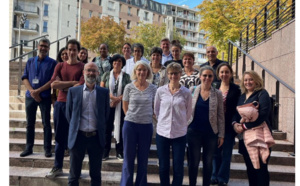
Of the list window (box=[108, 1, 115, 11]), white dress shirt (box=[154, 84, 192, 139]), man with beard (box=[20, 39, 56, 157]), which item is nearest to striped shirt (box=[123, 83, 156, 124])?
white dress shirt (box=[154, 84, 192, 139])

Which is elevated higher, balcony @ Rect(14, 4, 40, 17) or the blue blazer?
balcony @ Rect(14, 4, 40, 17)

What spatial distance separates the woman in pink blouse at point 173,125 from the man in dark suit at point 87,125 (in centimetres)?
75

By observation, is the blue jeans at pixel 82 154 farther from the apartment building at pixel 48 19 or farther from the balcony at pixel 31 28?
the balcony at pixel 31 28

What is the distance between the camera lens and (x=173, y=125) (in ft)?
Answer: 13.1

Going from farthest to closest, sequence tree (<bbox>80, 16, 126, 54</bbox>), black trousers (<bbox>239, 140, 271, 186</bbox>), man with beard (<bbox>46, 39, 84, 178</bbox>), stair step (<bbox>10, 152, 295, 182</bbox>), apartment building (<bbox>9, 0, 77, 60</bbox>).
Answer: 1. apartment building (<bbox>9, 0, 77, 60</bbox>)
2. tree (<bbox>80, 16, 126, 54</bbox>)
3. stair step (<bbox>10, 152, 295, 182</bbox>)
4. man with beard (<bbox>46, 39, 84, 178</bbox>)
5. black trousers (<bbox>239, 140, 271, 186</bbox>)

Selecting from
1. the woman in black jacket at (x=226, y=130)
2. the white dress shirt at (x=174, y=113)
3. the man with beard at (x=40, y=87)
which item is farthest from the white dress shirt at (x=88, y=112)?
the woman in black jacket at (x=226, y=130)

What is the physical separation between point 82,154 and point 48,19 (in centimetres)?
3700

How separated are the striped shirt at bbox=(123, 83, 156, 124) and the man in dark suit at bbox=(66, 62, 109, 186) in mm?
371

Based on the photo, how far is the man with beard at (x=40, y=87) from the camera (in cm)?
512

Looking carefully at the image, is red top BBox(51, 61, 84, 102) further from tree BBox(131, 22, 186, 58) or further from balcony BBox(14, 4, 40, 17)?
balcony BBox(14, 4, 40, 17)

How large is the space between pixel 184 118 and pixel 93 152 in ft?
3.98

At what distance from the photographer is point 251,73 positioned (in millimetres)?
3914

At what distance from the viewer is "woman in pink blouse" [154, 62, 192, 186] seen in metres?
4.00
